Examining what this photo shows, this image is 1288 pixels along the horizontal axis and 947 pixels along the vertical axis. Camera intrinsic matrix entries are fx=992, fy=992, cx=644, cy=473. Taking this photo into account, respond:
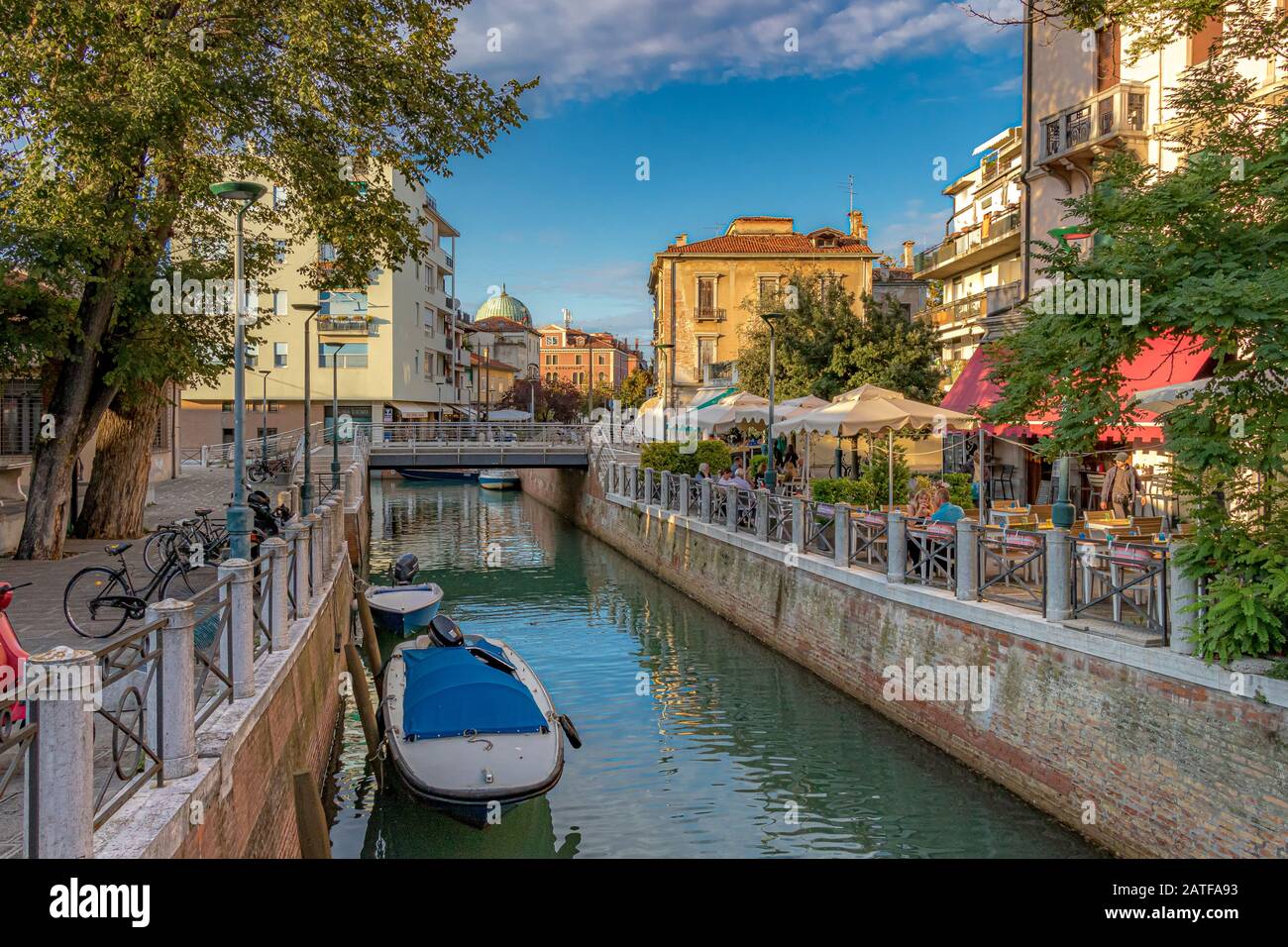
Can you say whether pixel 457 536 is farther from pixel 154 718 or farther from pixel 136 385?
pixel 154 718

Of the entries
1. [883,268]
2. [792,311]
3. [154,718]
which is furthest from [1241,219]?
[883,268]

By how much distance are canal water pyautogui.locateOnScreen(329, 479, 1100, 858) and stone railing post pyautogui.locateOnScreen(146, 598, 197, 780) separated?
4.64 m

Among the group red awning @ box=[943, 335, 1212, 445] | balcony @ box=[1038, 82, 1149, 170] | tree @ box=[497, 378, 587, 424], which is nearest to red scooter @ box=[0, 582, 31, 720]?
red awning @ box=[943, 335, 1212, 445]

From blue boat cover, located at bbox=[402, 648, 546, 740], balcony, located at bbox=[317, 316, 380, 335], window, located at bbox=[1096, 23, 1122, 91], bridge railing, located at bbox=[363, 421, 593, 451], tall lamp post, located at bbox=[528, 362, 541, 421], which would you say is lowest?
blue boat cover, located at bbox=[402, 648, 546, 740]

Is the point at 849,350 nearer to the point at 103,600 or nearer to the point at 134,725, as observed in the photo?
the point at 103,600

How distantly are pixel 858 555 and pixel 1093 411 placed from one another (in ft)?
22.6

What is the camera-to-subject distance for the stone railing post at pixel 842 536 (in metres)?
15.4

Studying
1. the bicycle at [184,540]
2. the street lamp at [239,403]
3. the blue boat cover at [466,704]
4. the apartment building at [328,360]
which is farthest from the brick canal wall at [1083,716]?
the apartment building at [328,360]

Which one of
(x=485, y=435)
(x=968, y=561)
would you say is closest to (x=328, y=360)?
(x=485, y=435)

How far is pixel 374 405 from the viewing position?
56.2 meters

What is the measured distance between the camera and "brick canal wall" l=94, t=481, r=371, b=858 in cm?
516

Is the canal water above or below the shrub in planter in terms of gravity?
below

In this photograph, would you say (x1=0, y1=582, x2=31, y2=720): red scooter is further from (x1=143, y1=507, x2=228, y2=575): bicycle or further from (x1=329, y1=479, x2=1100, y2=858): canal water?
(x1=143, y1=507, x2=228, y2=575): bicycle

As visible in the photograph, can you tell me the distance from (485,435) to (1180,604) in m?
37.6
